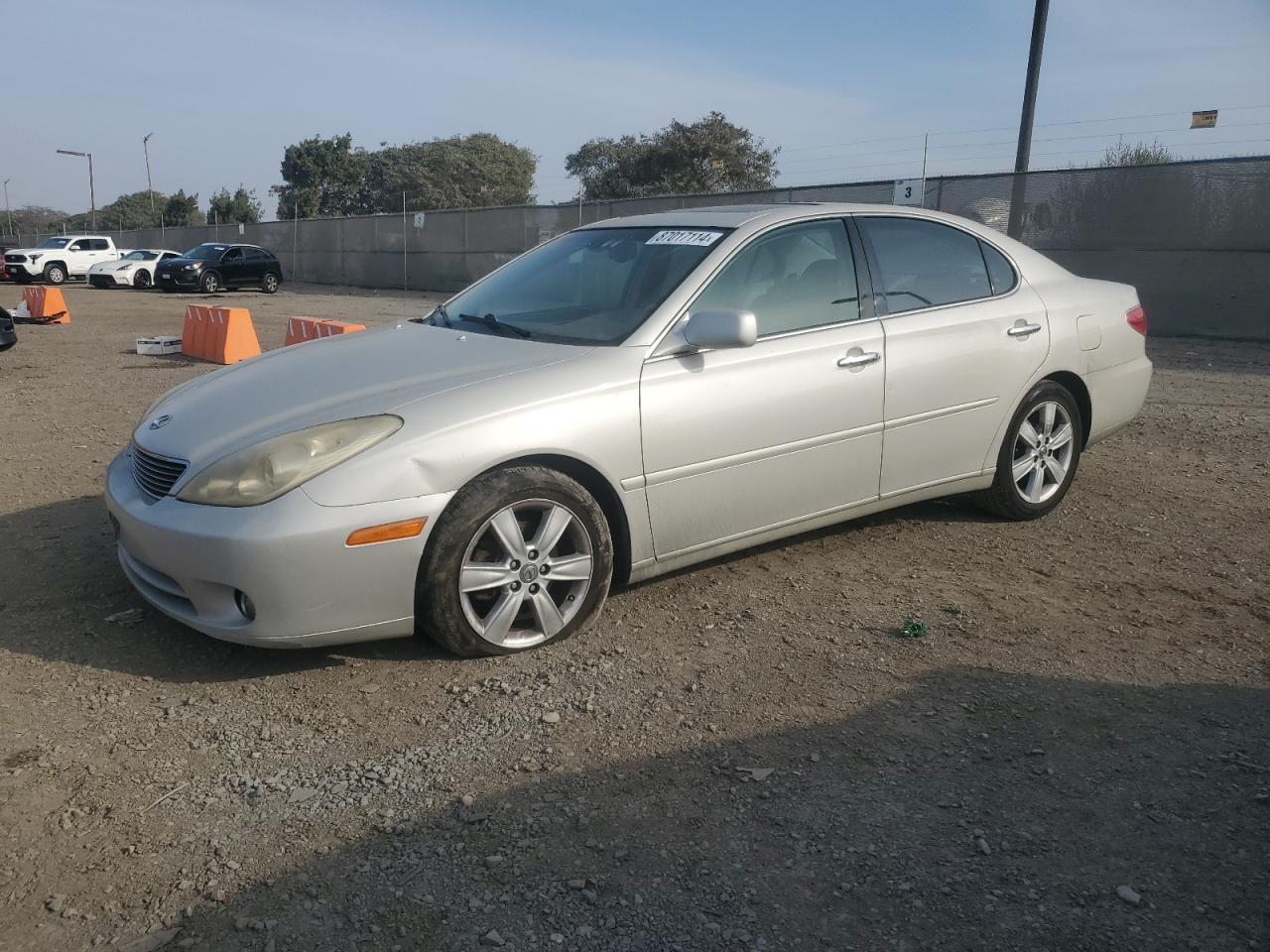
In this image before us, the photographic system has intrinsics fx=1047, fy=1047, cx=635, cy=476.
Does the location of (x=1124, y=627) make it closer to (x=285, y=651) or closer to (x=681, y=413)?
(x=681, y=413)

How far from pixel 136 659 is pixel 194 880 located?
1414 mm

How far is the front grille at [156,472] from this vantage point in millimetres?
3627

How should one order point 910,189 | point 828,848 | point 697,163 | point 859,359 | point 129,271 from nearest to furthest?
point 828,848 → point 859,359 → point 910,189 → point 129,271 → point 697,163

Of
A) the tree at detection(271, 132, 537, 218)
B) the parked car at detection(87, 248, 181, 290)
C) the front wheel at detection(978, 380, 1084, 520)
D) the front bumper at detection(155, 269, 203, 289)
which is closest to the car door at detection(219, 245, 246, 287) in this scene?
the front bumper at detection(155, 269, 203, 289)

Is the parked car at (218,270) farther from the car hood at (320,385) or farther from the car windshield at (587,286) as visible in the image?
the car hood at (320,385)

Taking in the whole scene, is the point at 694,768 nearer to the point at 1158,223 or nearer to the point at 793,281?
the point at 793,281

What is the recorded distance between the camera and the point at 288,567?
329 cm

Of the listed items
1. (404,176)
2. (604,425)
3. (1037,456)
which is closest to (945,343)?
(1037,456)

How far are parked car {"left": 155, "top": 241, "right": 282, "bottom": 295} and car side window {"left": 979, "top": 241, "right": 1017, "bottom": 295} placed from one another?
89.5 feet

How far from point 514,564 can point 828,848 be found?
150cm

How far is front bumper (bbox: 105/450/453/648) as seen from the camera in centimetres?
328

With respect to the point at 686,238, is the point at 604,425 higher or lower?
lower

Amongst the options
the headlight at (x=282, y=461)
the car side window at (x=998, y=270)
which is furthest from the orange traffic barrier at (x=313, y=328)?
the headlight at (x=282, y=461)

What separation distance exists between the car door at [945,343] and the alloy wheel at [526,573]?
5.32 feet
